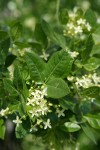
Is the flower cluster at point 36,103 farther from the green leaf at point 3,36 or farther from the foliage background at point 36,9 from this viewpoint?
the foliage background at point 36,9

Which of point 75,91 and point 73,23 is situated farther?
point 73,23

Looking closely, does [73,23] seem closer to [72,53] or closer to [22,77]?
[72,53]

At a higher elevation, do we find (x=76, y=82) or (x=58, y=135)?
(x=76, y=82)

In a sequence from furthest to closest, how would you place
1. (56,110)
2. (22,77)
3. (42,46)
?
(42,46) < (56,110) < (22,77)

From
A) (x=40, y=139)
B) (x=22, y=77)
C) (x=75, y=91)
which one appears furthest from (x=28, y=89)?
(x=40, y=139)

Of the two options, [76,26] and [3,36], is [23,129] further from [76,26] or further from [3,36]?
[76,26]

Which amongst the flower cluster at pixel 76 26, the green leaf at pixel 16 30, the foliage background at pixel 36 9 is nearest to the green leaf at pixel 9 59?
the green leaf at pixel 16 30

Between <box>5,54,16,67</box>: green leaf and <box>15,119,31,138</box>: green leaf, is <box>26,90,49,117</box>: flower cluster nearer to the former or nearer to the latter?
A: <box>15,119,31,138</box>: green leaf
